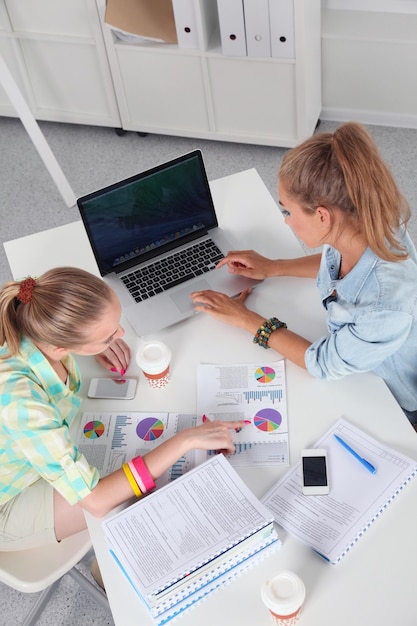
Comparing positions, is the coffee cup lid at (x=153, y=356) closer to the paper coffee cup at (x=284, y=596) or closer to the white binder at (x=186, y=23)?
the paper coffee cup at (x=284, y=596)

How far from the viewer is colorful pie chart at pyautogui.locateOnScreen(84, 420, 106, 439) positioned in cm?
158

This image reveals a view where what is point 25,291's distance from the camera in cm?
146

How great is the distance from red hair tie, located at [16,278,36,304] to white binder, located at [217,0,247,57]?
173 centimetres

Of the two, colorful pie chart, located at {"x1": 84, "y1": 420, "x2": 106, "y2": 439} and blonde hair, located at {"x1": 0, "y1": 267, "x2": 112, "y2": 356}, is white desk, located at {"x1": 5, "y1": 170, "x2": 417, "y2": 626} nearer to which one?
colorful pie chart, located at {"x1": 84, "y1": 420, "x2": 106, "y2": 439}

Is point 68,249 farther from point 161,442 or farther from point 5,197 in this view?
point 5,197

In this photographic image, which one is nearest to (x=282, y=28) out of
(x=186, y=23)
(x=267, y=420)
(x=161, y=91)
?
(x=186, y=23)

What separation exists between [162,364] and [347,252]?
46cm

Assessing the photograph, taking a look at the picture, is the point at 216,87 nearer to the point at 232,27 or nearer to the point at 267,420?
the point at 232,27

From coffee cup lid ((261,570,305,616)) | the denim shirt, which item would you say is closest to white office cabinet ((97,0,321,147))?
the denim shirt

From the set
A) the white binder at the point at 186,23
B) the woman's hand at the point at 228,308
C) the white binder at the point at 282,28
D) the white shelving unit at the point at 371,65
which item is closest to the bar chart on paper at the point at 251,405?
the woman's hand at the point at 228,308

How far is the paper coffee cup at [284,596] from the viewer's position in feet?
3.99

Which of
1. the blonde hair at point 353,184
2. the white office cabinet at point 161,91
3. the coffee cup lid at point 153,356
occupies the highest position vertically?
the blonde hair at point 353,184

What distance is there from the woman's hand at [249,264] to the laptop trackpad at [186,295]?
63 mm

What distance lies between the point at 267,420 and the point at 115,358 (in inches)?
14.8
